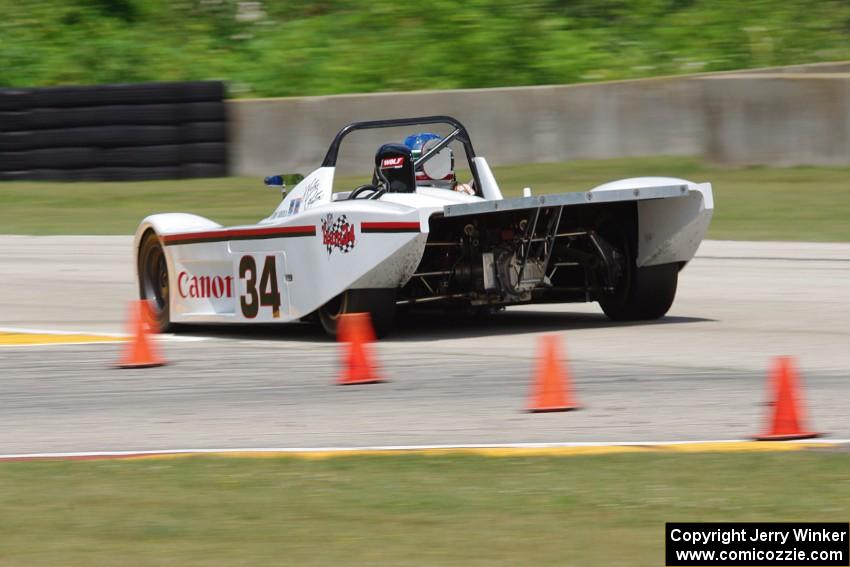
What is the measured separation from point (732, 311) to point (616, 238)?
54.7 inches

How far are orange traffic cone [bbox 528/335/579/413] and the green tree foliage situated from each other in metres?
18.0

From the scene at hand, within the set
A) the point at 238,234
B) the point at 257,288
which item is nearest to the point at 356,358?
the point at 257,288

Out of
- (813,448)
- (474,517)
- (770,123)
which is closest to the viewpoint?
(474,517)

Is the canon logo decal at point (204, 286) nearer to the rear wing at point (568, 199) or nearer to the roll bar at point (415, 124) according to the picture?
the roll bar at point (415, 124)

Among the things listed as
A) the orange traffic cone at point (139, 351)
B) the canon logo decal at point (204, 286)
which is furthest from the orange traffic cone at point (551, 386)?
the canon logo decal at point (204, 286)

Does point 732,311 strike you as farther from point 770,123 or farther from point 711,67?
point 711,67

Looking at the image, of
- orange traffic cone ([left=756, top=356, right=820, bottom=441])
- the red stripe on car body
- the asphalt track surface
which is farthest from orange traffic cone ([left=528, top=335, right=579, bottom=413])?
the red stripe on car body

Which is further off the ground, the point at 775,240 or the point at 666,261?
the point at 666,261

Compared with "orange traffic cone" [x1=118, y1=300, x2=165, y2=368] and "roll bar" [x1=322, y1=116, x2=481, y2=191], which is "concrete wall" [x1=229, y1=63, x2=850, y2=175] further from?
"orange traffic cone" [x1=118, y1=300, x2=165, y2=368]

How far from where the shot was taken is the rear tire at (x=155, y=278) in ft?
39.2

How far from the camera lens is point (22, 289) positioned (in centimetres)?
1466

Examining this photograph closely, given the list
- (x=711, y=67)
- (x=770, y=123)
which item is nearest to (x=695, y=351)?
(x=770, y=123)

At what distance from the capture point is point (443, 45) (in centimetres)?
2625

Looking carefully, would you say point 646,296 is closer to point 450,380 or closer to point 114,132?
point 450,380
